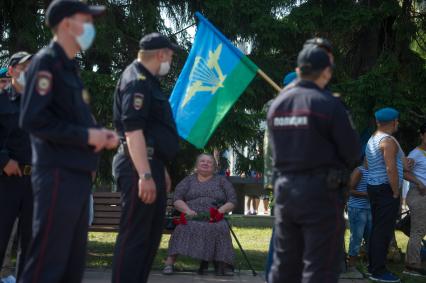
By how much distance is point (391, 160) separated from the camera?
7.64m

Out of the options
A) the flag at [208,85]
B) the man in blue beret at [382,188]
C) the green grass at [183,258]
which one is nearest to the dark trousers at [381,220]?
the man in blue beret at [382,188]

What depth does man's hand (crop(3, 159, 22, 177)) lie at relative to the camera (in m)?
5.59

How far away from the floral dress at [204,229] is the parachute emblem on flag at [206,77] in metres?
2.31

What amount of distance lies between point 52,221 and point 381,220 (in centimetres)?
477

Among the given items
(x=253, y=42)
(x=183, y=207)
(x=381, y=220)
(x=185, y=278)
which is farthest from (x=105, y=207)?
(x=381, y=220)

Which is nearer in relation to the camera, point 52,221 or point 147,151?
point 52,221

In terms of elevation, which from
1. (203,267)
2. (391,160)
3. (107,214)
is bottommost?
(203,267)

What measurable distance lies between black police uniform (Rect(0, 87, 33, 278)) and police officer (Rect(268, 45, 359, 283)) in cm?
210

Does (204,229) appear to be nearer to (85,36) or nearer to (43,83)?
(85,36)

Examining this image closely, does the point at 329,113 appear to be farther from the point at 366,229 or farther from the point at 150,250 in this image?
the point at 366,229

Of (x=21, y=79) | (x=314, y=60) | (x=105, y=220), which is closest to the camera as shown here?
(x=314, y=60)

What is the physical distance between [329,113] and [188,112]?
2332 mm

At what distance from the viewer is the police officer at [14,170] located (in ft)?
18.3

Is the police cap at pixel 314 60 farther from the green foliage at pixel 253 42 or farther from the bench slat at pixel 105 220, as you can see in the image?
the bench slat at pixel 105 220
